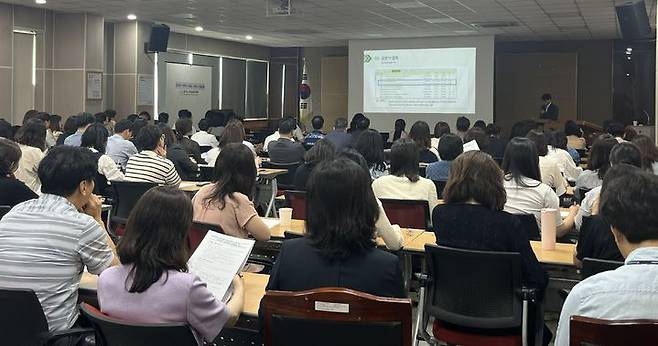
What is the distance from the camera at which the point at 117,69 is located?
1363cm

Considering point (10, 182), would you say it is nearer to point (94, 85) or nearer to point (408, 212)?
point (408, 212)

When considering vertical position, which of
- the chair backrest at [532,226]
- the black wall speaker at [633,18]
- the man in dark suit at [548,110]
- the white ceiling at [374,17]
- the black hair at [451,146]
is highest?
the white ceiling at [374,17]

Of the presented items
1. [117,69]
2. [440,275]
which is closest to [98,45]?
[117,69]

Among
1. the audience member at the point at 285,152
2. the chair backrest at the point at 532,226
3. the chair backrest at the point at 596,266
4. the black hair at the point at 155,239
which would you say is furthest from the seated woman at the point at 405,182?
the audience member at the point at 285,152

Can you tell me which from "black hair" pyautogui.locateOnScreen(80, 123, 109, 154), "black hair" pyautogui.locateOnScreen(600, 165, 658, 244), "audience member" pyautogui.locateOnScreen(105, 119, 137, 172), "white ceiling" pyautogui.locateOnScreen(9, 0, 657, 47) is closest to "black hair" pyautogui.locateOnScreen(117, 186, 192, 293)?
"black hair" pyautogui.locateOnScreen(600, 165, 658, 244)

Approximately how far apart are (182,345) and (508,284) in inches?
61.9

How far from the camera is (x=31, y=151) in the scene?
6121 mm

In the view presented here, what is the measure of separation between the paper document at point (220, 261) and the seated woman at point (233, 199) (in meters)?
0.99

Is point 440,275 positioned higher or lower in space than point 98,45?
lower

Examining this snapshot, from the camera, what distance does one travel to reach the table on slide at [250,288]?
2.66 meters

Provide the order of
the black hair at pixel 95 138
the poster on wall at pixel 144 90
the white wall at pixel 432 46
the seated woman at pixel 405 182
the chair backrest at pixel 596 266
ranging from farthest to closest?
the white wall at pixel 432 46, the poster on wall at pixel 144 90, the black hair at pixel 95 138, the seated woman at pixel 405 182, the chair backrest at pixel 596 266

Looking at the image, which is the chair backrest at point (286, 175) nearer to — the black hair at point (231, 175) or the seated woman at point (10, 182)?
the seated woman at point (10, 182)

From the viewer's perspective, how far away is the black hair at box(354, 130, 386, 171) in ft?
21.7

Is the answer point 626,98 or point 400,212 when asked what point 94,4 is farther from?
point 626,98
